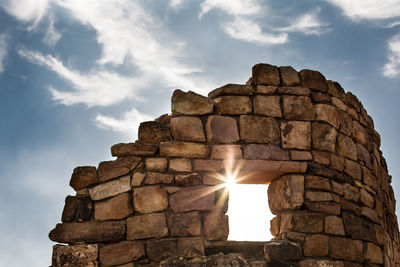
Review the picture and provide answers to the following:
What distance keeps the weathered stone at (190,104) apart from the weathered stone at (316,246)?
1.59 meters

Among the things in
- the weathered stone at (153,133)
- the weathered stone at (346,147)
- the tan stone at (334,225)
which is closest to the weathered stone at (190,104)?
the weathered stone at (153,133)

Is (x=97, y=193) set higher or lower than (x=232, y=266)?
higher

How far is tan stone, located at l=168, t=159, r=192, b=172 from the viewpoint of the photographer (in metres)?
4.11

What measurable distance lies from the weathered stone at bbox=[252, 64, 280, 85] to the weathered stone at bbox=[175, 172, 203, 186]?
1.24 m

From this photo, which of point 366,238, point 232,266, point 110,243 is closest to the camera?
point 232,266

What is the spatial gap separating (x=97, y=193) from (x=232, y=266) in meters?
1.47

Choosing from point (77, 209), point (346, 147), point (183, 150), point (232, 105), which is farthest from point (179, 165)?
point (346, 147)

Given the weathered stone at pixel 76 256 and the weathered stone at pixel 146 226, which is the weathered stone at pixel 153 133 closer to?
the weathered stone at pixel 146 226

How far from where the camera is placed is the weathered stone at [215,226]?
12.9 ft

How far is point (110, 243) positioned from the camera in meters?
3.92

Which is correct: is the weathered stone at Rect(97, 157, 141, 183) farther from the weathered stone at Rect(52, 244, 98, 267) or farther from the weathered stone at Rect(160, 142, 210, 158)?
the weathered stone at Rect(52, 244, 98, 267)

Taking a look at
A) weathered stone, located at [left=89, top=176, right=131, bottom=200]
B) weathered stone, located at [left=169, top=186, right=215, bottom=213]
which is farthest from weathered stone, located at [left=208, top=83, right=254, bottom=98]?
weathered stone, located at [left=89, top=176, right=131, bottom=200]

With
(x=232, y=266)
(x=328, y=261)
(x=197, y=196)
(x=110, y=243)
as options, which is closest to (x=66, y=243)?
(x=110, y=243)

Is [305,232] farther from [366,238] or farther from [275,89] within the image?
[275,89]
